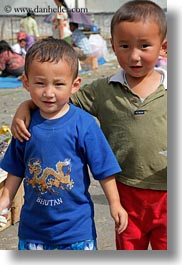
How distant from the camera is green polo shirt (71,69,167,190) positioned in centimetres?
182

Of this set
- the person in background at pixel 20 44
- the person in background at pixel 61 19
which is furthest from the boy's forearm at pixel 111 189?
the person in background at pixel 20 44

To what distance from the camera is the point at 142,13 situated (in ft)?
5.74

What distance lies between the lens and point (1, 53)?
756 centimetres

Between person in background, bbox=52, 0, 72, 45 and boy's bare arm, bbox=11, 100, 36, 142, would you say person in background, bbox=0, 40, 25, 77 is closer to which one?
person in background, bbox=52, 0, 72, 45

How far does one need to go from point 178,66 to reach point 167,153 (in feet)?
1.01

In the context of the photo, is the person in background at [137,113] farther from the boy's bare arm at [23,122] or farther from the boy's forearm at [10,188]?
the boy's forearm at [10,188]

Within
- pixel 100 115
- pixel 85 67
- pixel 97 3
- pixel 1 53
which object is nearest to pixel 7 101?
pixel 1 53

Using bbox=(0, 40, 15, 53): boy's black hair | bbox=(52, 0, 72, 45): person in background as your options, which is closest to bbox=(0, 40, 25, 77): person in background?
bbox=(0, 40, 15, 53): boy's black hair

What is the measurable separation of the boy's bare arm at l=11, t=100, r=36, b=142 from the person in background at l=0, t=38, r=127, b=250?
2 centimetres

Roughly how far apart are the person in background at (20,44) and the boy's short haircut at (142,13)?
18.0ft

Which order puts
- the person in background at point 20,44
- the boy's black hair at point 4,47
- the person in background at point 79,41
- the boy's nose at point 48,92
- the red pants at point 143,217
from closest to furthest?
the boy's nose at point 48,92 → the red pants at point 143,217 → the person in background at point 79,41 → the person in background at point 20,44 → the boy's black hair at point 4,47

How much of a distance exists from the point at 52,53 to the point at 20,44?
586 cm

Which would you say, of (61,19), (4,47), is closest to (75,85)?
(61,19)

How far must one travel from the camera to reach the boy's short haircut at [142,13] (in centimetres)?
174
